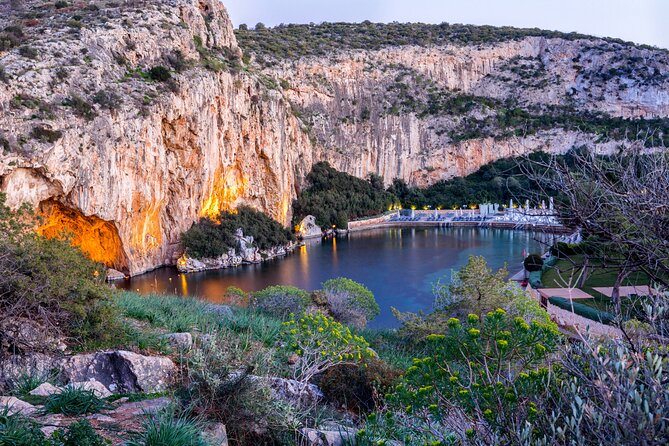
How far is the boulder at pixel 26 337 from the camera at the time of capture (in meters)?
5.60

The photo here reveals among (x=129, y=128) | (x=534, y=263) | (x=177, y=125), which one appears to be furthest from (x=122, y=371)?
(x=177, y=125)

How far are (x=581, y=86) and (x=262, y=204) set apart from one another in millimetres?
53335

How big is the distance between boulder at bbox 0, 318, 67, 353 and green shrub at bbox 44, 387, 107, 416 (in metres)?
1.96

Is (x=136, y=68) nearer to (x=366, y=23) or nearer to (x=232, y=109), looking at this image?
(x=232, y=109)

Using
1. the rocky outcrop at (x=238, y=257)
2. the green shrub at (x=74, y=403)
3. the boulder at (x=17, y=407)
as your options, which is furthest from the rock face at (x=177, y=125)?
the boulder at (x=17, y=407)

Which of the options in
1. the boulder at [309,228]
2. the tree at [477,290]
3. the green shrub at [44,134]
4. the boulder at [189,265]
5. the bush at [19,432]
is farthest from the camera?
the boulder at [309,228]

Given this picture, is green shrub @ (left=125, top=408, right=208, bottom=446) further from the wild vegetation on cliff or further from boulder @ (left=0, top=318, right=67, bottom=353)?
the wild vegetation on cliff

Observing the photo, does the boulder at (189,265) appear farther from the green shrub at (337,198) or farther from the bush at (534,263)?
the bush at (534,263)

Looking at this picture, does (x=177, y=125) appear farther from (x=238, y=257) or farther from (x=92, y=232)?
(x=238, y=257)

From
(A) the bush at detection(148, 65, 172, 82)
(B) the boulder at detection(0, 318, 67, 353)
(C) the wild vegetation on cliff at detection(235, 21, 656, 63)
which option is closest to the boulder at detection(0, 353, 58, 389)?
(B) the boulder at detection(0, 318, 67, 353)

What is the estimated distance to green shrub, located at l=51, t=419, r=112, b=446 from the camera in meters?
3.14

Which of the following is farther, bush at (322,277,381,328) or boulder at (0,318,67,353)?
bush at (322,277,381,328)

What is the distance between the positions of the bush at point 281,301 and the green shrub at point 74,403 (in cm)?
910

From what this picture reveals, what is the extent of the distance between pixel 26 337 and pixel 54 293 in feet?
2.33
